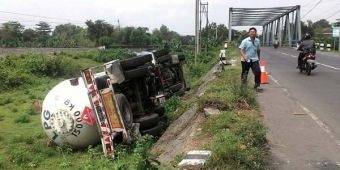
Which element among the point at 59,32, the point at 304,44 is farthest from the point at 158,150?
the point at 59,32

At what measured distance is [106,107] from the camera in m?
10.1

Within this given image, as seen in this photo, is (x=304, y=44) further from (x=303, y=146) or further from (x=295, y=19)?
(x=295, y=19)

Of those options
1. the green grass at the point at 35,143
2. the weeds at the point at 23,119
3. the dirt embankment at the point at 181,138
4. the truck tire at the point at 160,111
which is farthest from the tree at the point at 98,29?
the dirt embankment at the point at 181,138

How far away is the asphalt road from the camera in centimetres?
752

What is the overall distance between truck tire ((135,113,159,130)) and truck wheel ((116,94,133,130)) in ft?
1.20

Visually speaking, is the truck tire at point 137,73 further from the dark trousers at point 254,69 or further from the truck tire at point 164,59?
the dark trousers at point 254,69

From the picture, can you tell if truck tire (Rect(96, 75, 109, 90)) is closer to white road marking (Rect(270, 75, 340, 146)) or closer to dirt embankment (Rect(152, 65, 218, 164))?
dirt embankment (Rect(152, 65, 218, 164))

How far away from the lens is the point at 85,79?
993cm

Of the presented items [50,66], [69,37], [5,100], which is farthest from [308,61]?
[69,37]

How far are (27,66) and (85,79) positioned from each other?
942 inches

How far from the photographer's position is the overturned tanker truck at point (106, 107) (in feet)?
32.8

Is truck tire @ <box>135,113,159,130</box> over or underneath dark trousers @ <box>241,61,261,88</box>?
underneath

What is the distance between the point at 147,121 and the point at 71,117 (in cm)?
165

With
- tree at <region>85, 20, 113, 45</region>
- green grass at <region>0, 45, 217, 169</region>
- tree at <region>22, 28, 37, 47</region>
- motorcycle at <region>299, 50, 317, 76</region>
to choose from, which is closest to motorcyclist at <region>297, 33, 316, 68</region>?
motorcycle at <region>299, 50, 317, 76</region>
